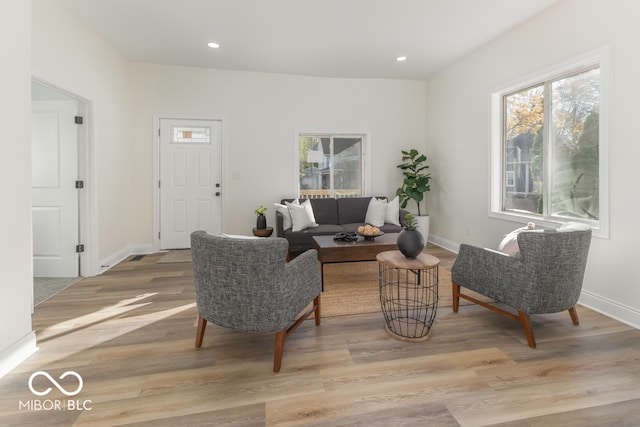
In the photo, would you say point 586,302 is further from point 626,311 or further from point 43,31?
point 43,31

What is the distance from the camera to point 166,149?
4.66 m

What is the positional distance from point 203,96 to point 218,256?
3819mm

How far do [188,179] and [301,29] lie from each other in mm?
2702

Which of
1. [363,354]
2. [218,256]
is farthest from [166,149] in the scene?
[363,354]

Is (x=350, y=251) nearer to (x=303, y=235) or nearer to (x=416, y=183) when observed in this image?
(x=303, y=235)

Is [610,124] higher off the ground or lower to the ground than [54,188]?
higher

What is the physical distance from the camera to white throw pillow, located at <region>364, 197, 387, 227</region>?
4434 millimetres

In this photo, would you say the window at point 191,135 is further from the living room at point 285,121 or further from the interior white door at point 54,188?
the interior white door at point 54,188

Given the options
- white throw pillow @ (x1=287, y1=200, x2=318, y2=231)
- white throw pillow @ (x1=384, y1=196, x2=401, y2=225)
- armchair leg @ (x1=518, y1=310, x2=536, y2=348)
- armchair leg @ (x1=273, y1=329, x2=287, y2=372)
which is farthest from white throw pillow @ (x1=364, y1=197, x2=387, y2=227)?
armchair leg @ (x1=273, y1=329, x2=287, y2=372)

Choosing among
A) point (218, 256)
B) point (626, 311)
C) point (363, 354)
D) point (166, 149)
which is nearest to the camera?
point (218, 256)

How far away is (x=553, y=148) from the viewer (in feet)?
10.3

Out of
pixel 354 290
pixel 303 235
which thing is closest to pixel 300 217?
pixel 303 235

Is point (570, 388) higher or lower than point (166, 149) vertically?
lower

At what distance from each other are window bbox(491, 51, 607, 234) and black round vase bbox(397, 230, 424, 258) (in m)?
1.63
